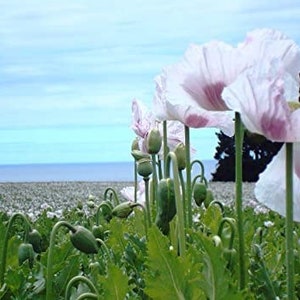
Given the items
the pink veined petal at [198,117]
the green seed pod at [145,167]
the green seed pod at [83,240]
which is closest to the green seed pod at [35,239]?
the green seed pod at [145,167]

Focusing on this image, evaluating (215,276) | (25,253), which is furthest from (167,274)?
(25,253)

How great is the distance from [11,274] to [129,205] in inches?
21.0

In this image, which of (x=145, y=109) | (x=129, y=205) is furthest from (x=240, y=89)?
(x=145, y=109)

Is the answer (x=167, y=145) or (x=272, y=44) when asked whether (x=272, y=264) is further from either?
(x=272, y=44)

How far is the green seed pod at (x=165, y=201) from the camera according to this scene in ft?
5.51

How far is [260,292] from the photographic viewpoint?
1700mm

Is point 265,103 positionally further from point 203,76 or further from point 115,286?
point 115,286

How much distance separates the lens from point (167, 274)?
1315 mm

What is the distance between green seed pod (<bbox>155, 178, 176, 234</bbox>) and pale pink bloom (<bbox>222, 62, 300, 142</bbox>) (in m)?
0.52

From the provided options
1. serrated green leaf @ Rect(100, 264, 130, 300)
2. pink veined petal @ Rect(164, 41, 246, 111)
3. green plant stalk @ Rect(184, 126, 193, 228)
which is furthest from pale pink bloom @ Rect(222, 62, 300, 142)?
green plant stalk @ Rect(184, 126, 193, 228)

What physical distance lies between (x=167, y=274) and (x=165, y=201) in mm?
383

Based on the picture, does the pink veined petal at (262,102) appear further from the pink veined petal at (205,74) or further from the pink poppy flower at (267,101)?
the pink veined petal at (205,74)

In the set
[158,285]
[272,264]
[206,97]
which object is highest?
[206,97]

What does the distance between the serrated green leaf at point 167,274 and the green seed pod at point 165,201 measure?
34cm
